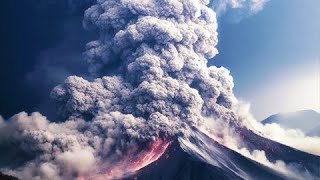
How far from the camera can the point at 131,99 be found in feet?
113

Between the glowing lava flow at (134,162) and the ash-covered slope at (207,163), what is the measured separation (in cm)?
54

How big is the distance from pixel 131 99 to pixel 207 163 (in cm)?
674

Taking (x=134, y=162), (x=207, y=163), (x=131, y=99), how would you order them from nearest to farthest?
(x=207, y=163) < (x=134, y=162) < (x=131, y=99)

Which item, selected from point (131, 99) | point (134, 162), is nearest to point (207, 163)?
point (134, 162)

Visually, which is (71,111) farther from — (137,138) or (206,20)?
(206,20)

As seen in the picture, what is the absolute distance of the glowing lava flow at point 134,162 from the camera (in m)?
31.1

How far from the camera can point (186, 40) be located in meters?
36.6

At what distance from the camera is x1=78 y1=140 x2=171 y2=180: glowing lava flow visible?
31.1 meters

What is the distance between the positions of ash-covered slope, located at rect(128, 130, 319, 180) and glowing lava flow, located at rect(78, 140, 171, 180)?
54cm

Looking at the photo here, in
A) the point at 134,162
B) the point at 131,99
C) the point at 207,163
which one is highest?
the point at 131,99

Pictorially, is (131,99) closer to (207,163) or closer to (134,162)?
(134,162)

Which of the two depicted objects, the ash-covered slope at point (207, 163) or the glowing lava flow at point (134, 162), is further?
the glowing lava flow at point (134, 162)

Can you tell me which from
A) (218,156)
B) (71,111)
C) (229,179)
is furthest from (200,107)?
(71,111)

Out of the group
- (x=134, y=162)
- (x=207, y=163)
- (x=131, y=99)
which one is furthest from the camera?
(x=131, y=99)
